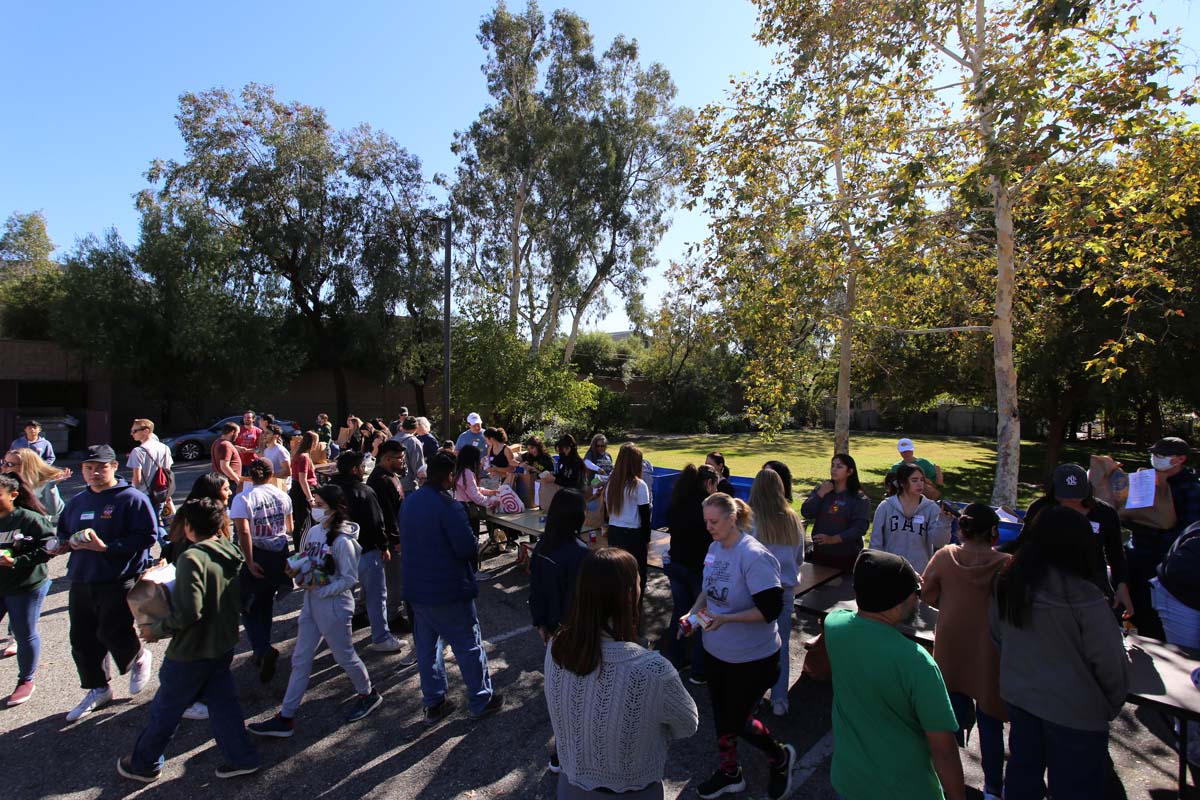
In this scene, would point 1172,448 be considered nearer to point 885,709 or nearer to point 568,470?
point 885,709

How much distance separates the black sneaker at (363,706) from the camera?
444cm

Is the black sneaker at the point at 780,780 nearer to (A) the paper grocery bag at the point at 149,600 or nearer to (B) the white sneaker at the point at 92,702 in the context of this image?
(A) the paper grocery bag at the point at 149,600

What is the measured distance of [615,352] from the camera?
3988cm

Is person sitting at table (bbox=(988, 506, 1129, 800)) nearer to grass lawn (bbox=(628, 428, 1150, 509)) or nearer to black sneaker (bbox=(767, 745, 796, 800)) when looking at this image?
black sneaker (bbox=(767, 745, 796, 800))

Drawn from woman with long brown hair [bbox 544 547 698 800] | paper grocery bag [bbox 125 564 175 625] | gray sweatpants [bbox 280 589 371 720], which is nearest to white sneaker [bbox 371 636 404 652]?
gray sweatpants [bbox 280 589 371 720]

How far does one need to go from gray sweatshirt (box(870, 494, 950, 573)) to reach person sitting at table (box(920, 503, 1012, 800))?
1405 millimetres

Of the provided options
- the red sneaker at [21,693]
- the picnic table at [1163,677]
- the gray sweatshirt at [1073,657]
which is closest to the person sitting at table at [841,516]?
the picnic table at [1163,677]

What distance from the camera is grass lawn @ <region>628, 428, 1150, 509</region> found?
647 inches

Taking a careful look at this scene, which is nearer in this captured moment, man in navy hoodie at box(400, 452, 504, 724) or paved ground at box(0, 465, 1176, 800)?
paved ground at box(0, 465, 1176, 800)

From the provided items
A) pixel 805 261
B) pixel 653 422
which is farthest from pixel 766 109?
pixel 653 422

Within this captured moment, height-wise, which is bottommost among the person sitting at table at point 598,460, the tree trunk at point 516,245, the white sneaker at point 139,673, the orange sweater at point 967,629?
the white sneaker at point 139,673

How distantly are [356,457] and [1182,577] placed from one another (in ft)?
18.6

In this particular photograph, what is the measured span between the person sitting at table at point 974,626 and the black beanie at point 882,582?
1.36 metres

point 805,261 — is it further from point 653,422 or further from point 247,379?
point 653,422
